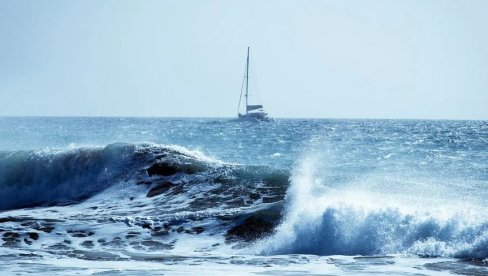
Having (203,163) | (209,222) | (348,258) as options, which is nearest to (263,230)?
(209,222)

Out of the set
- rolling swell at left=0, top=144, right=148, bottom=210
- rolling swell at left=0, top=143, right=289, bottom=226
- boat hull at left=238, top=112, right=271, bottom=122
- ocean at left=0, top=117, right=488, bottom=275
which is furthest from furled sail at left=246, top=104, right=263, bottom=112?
Answer: rolling swell at left=0, top=144, right=148, bottom=210

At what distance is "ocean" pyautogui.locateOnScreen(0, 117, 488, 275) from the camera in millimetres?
10039

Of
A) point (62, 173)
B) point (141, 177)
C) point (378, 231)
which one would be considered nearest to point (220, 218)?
point (378, 231)

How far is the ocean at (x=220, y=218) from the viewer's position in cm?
1004

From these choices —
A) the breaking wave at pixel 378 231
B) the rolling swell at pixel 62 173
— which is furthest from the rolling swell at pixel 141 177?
the breaking wave at pixel 378 231

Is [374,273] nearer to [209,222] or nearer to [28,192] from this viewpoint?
[209,222]

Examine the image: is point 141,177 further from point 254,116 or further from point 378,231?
point 254,116

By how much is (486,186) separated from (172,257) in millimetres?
12502

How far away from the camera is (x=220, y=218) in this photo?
13.8 meters

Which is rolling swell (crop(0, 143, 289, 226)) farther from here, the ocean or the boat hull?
the boat hull

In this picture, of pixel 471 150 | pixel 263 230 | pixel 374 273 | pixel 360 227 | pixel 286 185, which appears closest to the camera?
pixel 374 273

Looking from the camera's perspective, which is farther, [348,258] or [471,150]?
[471,150]

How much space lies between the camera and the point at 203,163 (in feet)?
65.1

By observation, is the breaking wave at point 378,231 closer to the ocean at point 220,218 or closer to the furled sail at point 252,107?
the ocean at point 220,218
